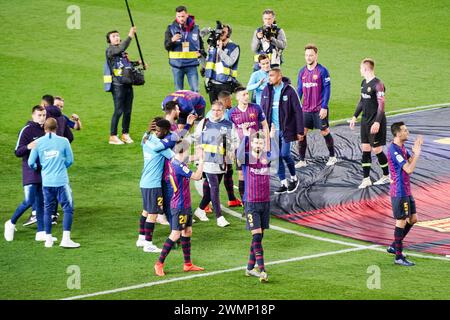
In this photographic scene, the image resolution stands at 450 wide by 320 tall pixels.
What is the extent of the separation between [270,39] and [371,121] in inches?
178

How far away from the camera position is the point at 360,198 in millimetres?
18156

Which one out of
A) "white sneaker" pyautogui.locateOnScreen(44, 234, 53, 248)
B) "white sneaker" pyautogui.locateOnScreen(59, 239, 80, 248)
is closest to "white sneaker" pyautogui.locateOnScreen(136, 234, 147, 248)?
"white sneaker" pyautogui.locateOnScreen(59, 239, 80, 248)

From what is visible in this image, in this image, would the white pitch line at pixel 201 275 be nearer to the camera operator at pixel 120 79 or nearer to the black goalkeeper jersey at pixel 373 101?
the black goalkeeper jersey at pixel 373 101

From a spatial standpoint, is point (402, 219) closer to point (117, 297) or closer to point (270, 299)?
point (270, 299)

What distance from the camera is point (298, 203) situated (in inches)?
714

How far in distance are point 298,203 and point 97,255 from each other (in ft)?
13.4

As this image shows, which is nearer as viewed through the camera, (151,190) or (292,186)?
(151,190)

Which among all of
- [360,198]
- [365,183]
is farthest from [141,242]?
[365,183]

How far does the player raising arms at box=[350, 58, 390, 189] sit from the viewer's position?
60.6 ft

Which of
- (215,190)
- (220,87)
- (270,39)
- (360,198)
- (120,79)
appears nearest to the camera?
(215,190)

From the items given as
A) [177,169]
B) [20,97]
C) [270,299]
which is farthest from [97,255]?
[20,97]

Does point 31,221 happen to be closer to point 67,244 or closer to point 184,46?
point 67,244

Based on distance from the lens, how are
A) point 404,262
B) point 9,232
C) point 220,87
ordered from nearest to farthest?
point 404,262 < point 9,232 < point 220,87

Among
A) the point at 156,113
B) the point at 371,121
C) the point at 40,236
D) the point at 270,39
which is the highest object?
the point at 270,39
